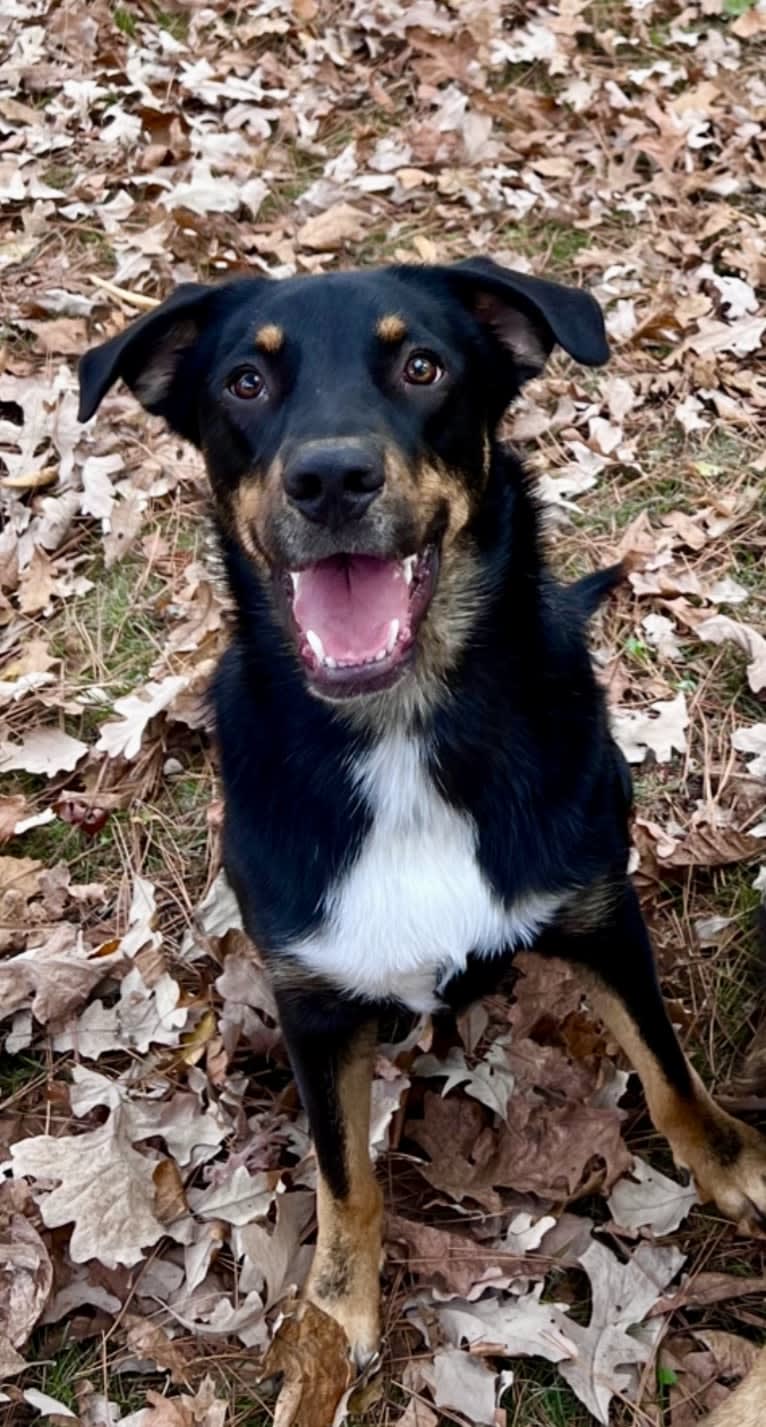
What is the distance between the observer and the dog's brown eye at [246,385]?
8.95 feet

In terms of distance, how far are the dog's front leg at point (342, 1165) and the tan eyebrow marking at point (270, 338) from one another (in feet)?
4.55

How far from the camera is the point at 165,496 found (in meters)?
5.04

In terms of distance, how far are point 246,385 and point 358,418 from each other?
0.39 m

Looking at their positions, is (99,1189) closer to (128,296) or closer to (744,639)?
(744,639)

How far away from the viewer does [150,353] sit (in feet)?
9.64

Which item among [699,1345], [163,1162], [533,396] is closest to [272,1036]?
[163,1162]

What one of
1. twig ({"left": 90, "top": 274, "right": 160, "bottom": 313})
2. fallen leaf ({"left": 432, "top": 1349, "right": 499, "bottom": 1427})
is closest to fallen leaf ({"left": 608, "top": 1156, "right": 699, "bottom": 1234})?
fallen leaf ({"left": 432, "top": 1349, "right": 499, "bottom": 1427})

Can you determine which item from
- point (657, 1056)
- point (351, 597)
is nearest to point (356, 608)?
point (351, 597)

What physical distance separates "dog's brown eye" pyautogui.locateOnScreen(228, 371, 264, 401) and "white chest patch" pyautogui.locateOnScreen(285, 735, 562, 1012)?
0.79 m

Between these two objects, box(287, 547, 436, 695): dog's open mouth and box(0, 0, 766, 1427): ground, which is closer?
box(287, 547, 436, 695): dog's open mouth

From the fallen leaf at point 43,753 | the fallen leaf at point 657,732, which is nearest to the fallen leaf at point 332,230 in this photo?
the fallen leaf at point 43,753

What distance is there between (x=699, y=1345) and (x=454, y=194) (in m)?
5.35

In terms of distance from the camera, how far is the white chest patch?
107 inches

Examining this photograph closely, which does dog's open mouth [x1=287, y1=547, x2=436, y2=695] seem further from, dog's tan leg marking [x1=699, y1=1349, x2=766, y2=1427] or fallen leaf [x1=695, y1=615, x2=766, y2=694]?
fallen leaf [x1=695, y1=615, x2=766, y2=694]
